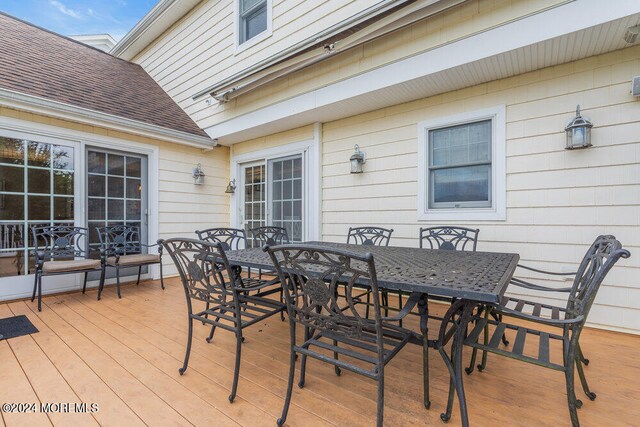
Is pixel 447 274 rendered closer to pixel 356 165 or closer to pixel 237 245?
pixel 356 165

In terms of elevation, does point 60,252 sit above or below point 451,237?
below

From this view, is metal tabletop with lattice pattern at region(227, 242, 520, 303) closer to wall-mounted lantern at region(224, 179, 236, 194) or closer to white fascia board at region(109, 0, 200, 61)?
wall-mounted lantern at region(224, 179, 236, 194)

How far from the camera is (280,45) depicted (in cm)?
432

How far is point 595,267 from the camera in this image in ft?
5.14

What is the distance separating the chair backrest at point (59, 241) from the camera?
370cm

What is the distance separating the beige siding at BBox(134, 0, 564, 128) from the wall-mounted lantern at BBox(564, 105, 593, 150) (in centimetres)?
99

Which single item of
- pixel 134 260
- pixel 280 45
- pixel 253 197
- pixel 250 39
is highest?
pixel 250 39

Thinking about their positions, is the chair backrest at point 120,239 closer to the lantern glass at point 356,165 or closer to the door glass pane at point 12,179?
the door glass pane at point 12,179

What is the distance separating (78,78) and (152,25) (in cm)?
224

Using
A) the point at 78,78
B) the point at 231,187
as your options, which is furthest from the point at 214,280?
the point at 78,78

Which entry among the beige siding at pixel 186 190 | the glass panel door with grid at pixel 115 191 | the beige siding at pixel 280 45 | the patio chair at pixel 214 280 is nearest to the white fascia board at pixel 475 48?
the beige siding at pixel 280 45

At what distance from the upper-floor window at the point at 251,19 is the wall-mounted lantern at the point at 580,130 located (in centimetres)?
413

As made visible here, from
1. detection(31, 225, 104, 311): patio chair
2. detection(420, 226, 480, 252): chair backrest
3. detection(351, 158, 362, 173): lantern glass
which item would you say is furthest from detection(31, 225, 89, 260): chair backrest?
detection(420, 226, 480, 252): chair backrest

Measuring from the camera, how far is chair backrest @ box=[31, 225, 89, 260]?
3695 millimetres
